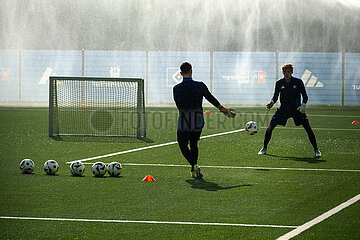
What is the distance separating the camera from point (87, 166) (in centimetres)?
1271

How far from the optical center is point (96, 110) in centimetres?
2959

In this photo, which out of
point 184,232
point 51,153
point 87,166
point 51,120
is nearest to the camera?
point 184,232

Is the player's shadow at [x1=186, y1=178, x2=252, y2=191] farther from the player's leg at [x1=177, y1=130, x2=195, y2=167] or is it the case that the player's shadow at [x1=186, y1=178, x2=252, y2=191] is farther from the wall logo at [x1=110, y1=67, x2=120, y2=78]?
the wall logo at [x1=110, y1=67, x2=120, y2=78]

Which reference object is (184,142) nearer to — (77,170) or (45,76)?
(77,170)

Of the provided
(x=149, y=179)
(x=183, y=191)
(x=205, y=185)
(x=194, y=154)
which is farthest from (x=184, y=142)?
(x=183, y=191)

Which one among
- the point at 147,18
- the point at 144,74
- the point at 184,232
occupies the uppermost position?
the point at 147,18

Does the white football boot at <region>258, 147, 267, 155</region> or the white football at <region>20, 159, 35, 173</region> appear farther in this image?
Result: the white football boot at <region>258, 147, 267, 155</region>

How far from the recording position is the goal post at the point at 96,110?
19.2 meters

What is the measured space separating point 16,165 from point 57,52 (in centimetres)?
2801

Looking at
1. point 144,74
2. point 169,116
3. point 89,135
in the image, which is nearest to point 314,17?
point 144,74

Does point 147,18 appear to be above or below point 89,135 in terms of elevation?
above

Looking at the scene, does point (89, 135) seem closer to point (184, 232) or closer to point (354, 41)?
point (184, 232)

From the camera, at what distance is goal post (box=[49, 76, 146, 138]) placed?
19.2 meters

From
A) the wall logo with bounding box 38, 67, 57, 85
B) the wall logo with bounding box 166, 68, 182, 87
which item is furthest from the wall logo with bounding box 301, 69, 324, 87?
the wall logo with bounding box 38, 67, 57, 85
